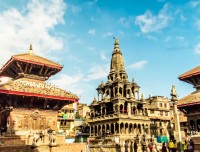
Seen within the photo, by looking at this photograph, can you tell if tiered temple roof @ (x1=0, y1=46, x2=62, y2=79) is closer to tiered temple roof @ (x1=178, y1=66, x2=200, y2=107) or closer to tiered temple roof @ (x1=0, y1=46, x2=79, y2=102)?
tiered temple roof @ (x1=0, y1=46, x2=79, y2=102)

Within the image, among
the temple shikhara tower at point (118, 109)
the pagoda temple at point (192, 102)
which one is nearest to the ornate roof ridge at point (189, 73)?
the pagoda temple at point (192, 102)

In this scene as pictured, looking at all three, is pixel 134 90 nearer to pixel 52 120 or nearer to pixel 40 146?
pixel 52 120

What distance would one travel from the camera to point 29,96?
89.7 feet

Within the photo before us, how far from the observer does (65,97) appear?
2984 cm

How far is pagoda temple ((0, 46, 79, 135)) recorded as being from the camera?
26.9 meters

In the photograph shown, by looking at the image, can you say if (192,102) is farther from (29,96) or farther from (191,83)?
(29,96)

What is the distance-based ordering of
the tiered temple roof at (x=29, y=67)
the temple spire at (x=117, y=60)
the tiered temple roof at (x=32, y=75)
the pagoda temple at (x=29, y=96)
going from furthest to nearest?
the temple spire at (x=117, y=60) < the tiered temple roof at (x=29, y=67) < the tiered temple roof at (x=32, y=75) < the pagoda temple at (x=29, y=96)

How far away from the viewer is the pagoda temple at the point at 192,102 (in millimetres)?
35969

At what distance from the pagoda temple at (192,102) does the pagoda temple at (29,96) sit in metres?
16.4

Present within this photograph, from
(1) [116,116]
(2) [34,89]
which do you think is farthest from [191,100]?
(2) [34,89]

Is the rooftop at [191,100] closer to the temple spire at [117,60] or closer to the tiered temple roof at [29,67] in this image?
the tiered temple roof at [29,67]

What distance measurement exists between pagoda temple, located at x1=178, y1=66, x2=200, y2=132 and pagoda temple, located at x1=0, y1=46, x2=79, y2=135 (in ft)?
53.7

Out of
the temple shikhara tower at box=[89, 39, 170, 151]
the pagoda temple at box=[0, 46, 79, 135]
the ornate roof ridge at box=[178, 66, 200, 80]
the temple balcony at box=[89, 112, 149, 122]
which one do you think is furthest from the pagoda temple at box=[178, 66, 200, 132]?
the pagoda temple at box=[0, 46, 79, 135]

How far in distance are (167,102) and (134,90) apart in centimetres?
1978
